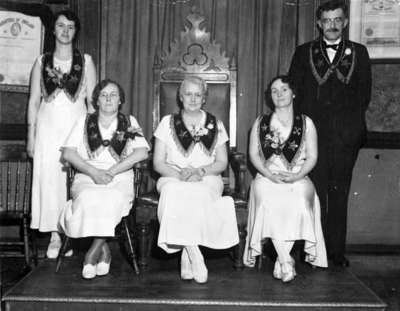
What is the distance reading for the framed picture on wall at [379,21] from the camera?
445 cm

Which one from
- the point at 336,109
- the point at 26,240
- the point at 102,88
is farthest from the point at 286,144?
the point at 26,240

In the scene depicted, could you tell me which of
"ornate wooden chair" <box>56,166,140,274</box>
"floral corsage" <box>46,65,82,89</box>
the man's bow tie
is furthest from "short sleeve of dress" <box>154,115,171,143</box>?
the man's bow tie

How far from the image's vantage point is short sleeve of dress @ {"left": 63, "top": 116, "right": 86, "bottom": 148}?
371cm

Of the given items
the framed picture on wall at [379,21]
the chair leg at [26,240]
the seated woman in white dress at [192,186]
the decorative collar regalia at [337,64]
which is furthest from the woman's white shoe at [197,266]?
the framed picture on wall at [379,21]

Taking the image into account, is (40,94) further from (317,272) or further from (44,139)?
(317,272)

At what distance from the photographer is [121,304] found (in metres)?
3.03

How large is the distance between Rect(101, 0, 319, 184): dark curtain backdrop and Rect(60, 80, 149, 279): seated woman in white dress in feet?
2.57

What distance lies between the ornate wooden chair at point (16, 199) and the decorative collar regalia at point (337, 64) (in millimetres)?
2330

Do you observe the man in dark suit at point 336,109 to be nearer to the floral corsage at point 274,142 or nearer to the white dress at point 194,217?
the floral corsage at point 274,142

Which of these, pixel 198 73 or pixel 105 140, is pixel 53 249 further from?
pixel 198 73

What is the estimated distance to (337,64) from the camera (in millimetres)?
3922

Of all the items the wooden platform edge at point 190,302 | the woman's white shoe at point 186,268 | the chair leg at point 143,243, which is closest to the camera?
the wooden platform edge at point 190,302

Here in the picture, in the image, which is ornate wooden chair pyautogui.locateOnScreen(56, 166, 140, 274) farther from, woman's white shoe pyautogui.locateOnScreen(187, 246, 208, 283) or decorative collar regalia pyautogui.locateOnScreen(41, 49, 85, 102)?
decorative collar regalia pyautogui.locateOnScreen(41, 49, 85, 102)

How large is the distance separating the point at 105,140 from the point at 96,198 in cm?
51
